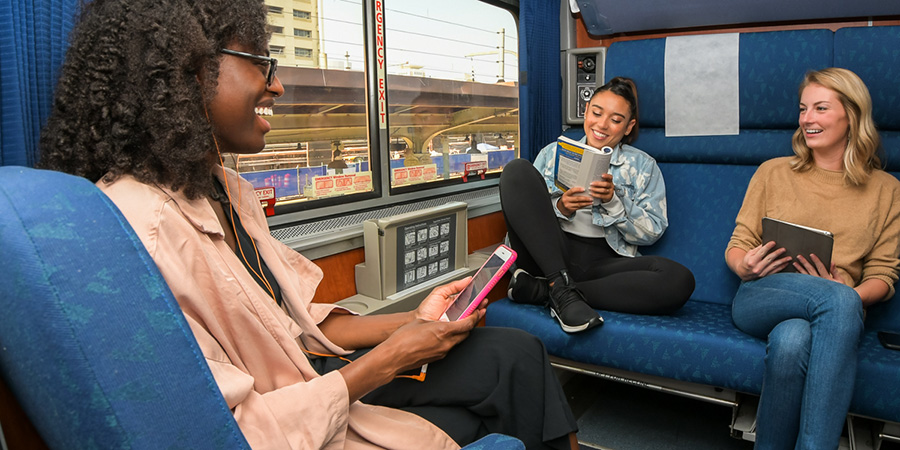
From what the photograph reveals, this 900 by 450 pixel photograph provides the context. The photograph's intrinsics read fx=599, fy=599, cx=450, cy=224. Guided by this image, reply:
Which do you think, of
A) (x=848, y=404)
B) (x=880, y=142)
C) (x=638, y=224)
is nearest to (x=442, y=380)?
(x=848, y=404)

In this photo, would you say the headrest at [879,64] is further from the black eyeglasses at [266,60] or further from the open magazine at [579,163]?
the black eyeglasses at [266,60]

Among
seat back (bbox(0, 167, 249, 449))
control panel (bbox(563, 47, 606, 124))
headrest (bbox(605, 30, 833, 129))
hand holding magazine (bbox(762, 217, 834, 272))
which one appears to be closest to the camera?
seat back (bbox(0, 167, 249, 449))

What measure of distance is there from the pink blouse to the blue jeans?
1.09 metres

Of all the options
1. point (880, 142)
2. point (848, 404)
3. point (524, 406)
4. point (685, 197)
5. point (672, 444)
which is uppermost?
point (880, 142)

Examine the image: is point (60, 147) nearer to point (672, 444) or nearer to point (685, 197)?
point (672, 444)

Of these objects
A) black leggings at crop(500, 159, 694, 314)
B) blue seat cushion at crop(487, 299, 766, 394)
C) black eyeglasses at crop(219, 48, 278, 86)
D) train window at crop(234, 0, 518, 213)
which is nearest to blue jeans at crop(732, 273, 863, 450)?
blue seat cushion at crop(487, 299, 766, 394)

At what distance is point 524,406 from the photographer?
4.65ft

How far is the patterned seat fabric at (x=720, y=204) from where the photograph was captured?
6.43ft

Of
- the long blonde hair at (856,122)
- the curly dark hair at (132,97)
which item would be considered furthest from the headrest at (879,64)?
the curly dark hair at (132,97)

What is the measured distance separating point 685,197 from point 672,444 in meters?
1.08

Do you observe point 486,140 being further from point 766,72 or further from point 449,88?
point 766,72

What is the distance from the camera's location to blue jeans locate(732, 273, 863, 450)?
5.58 ft

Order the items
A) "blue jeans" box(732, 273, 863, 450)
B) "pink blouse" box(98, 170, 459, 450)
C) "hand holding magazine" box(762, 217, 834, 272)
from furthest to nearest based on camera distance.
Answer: "hand holding magazine" box(762, 217, 834, 272) < "blue jeans" box(732, 273, 863, 450) < "pink blouse" box(98, 170, 459, 450)

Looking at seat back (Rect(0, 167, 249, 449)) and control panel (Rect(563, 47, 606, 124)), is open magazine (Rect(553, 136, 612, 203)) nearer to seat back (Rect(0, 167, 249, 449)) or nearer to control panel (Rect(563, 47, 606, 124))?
control panel (Rect(563, 47, 606, 124))
